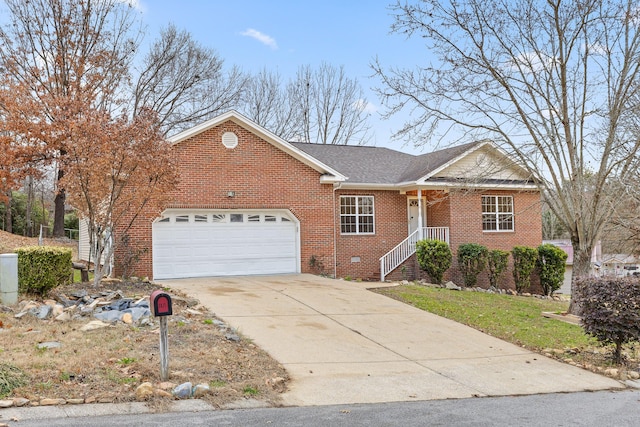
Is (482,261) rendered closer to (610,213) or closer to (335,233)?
(335,233)

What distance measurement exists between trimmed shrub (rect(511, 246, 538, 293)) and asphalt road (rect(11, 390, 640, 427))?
14.5 m

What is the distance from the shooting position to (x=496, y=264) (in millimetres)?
20594

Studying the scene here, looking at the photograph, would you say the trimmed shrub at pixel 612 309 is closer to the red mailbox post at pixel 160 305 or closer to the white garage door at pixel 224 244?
the red mailbox post at pixel 160 305

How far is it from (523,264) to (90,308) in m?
15.9

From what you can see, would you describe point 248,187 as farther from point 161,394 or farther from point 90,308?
point 161,394

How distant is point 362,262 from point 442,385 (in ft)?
43.2

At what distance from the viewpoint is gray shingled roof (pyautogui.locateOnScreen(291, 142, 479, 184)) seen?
69.2ft

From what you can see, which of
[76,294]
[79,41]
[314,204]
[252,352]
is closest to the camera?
[252,352]

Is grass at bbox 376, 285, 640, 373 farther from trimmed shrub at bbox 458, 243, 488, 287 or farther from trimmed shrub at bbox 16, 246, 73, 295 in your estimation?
trimmed shrub at bbox 16, 246, 73, 295

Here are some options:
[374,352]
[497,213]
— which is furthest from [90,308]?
[497,213]

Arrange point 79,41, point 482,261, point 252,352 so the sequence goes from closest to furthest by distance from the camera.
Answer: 1. point 252,352
2. point 482,261
3. point 79,41

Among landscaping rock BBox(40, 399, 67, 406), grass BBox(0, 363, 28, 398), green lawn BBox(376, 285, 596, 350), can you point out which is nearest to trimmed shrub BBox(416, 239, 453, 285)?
green lawn BBox(376, 285, 596, 350)

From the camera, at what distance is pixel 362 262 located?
805 inches

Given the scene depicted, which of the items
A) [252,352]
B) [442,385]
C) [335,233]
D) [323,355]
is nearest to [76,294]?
[252,352]
